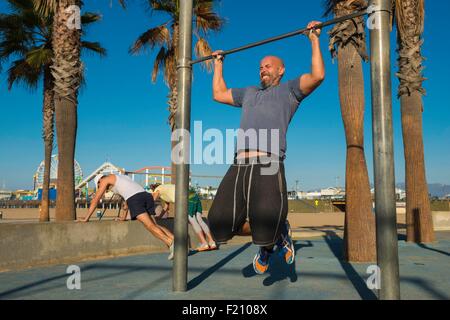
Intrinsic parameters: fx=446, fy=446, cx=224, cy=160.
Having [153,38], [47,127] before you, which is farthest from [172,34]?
[47,127]

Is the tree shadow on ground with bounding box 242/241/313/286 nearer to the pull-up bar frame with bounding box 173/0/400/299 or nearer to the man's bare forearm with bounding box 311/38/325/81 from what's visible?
→ the pull-up bar frame with bounding box 173/0/400/299

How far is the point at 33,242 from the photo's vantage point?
6699 millimetres

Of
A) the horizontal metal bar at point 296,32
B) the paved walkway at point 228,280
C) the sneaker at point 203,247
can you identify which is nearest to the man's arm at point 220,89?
the horizontal metal bar at point 296,32

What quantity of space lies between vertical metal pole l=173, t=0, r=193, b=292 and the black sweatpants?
3.21ft

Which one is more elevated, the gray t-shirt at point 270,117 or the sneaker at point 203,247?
the gray t-shirt at point 270,117

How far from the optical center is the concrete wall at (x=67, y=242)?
→ 641 cm

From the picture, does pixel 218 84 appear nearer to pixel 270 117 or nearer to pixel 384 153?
pixel 270 117

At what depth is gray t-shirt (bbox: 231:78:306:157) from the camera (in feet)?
12.2

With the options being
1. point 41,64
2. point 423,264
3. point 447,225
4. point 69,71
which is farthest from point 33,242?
point 447,225

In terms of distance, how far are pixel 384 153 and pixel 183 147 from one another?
2.04m

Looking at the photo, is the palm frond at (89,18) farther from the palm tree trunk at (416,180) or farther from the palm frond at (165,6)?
the palm tree trunk at (416,180)

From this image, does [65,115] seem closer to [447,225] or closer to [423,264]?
[423,264]

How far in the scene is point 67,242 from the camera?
723 centimetres

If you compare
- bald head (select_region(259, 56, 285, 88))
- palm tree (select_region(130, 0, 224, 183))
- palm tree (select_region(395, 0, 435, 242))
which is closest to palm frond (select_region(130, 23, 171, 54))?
palm tree (select_region(130, 0, 224, 183))
